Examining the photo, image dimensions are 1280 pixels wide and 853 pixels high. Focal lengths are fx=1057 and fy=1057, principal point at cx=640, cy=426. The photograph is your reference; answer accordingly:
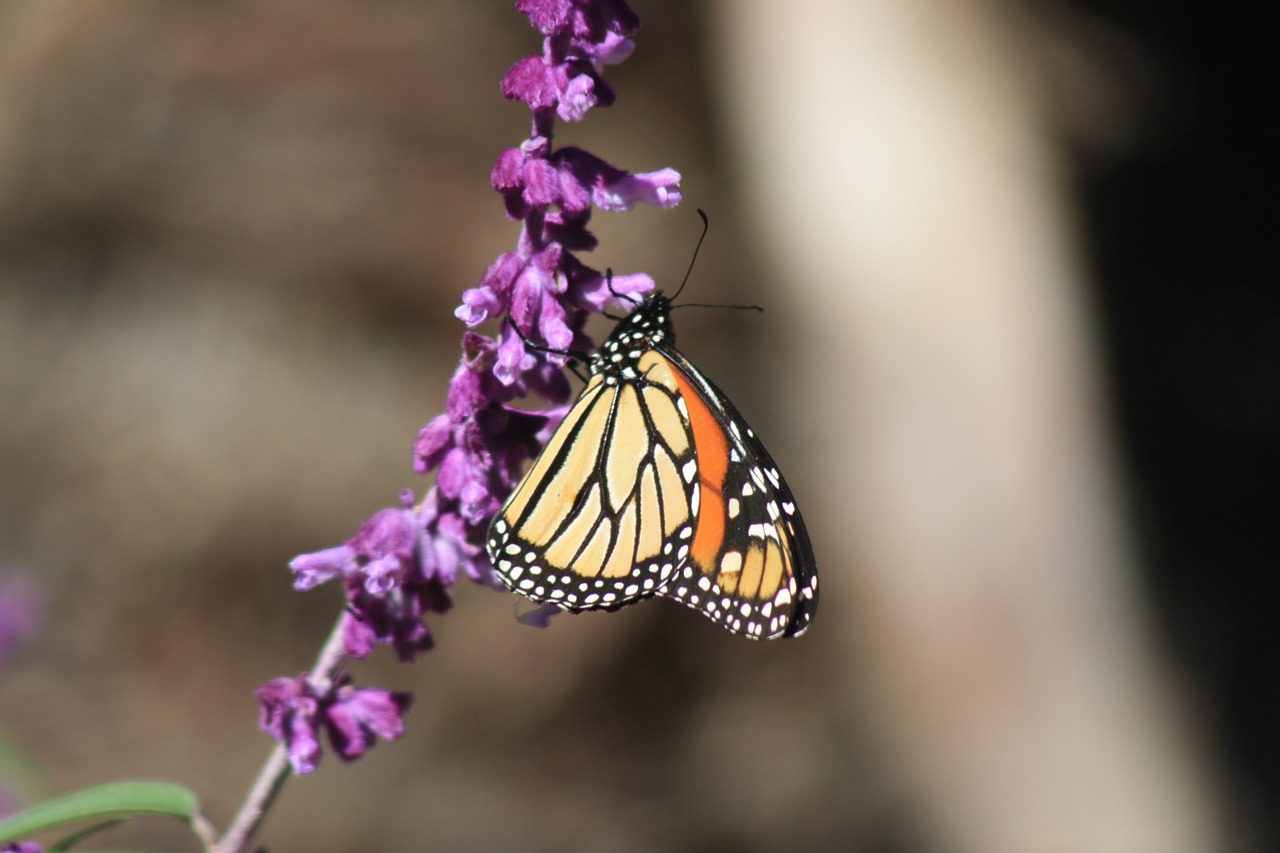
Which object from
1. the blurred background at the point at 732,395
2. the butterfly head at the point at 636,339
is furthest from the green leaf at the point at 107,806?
the blurred background at the point at 732,395

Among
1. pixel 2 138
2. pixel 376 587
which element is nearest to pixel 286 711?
pixel 376 587

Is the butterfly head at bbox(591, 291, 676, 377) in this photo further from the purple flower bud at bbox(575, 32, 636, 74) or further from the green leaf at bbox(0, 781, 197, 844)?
the green leaf at bbox(0, 781, 197, 844)

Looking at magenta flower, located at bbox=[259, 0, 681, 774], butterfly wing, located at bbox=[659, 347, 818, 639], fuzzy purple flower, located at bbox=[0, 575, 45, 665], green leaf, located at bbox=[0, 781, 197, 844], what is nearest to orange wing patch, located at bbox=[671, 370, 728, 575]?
butterfly wing, located at bbox=[659, 347, 818, 639]

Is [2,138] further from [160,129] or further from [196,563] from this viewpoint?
[196,563]

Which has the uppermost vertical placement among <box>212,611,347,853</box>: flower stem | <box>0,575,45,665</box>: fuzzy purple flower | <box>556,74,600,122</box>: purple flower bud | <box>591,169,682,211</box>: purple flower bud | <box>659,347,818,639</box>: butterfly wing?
<box>556,74,600,122</box>: purple flower bud

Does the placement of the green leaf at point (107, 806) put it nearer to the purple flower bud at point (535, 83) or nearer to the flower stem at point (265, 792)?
the flower stem at point (265, 792)

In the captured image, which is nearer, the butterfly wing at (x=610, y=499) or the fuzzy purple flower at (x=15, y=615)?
the butterfly wing at (x=610, y=499)
